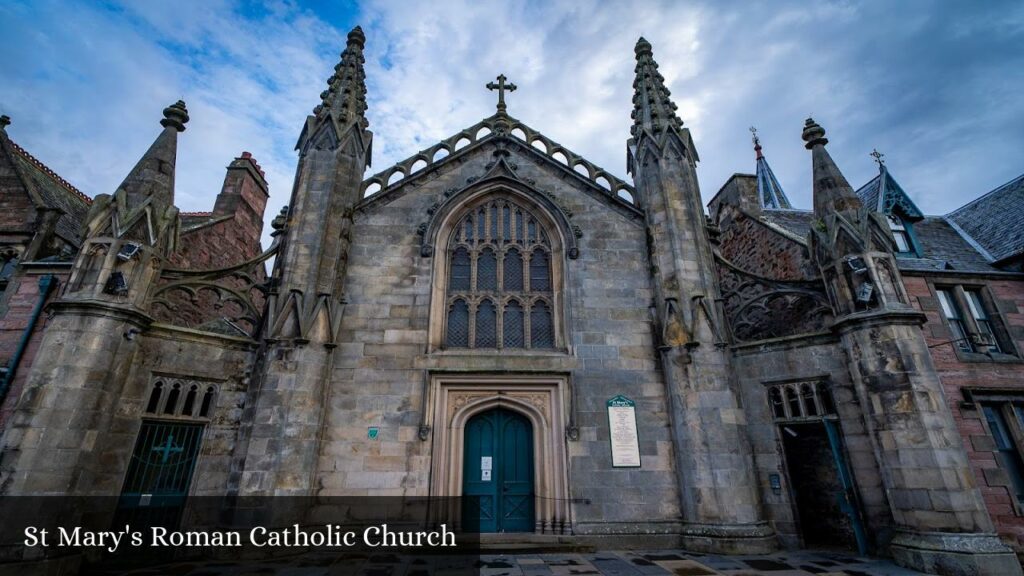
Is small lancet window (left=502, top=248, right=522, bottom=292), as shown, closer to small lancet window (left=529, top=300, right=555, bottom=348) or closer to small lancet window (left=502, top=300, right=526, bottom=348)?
small lancet window (left=502, top=300, right=526, bottom=348)

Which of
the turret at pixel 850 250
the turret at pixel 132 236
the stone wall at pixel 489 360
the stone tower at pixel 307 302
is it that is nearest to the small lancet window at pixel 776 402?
the turret at pixel 850 250

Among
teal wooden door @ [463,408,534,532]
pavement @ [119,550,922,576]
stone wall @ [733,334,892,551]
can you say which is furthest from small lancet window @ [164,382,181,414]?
stone wall @ [733,334,892,551]

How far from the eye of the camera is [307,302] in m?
10.0

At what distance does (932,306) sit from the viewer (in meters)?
11.2

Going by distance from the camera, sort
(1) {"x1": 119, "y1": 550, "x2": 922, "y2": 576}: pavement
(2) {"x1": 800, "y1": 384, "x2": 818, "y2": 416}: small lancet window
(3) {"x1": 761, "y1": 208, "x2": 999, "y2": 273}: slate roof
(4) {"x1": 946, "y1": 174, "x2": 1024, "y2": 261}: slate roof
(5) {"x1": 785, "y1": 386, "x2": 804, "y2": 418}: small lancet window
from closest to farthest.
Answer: (1) {"x1": 119, "y1": 550, "x2": 922, "y2": 576}: pavement < (2) {"x1": 800, "y1": 384, "x2": 818, "y2": 416}: small lancet window < (5) {"x1": 785, "y1": 386, "x2": 804, "y2": 418}: small lancet window < (3) {"x1": 761, "y1": 208, "x2": 999, "y2": 273}: slate roof < (4) {"x1": 946, "y1": 174, "x2": 1024, "y2": 261}: slate roof

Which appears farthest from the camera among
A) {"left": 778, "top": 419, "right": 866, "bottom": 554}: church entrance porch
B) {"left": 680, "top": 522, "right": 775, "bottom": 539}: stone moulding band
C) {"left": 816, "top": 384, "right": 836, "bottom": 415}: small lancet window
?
{"left": 778, "top": 419, "right": 866, "bottom": 554}: church entrance porch

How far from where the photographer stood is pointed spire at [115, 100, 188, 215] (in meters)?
9.42

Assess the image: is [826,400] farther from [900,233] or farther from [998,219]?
[998,219]

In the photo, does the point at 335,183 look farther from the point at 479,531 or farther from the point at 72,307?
the point at 479,531

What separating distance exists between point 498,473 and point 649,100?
11.5 metres

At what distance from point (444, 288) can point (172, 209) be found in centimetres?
609

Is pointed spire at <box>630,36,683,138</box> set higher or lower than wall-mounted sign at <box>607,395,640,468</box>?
higher

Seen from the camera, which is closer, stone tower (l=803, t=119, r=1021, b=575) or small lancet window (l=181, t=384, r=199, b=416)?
stone tower (l=803, t=119, r=1021, b=575)

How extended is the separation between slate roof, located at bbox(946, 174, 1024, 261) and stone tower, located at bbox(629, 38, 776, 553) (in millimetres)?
8637
